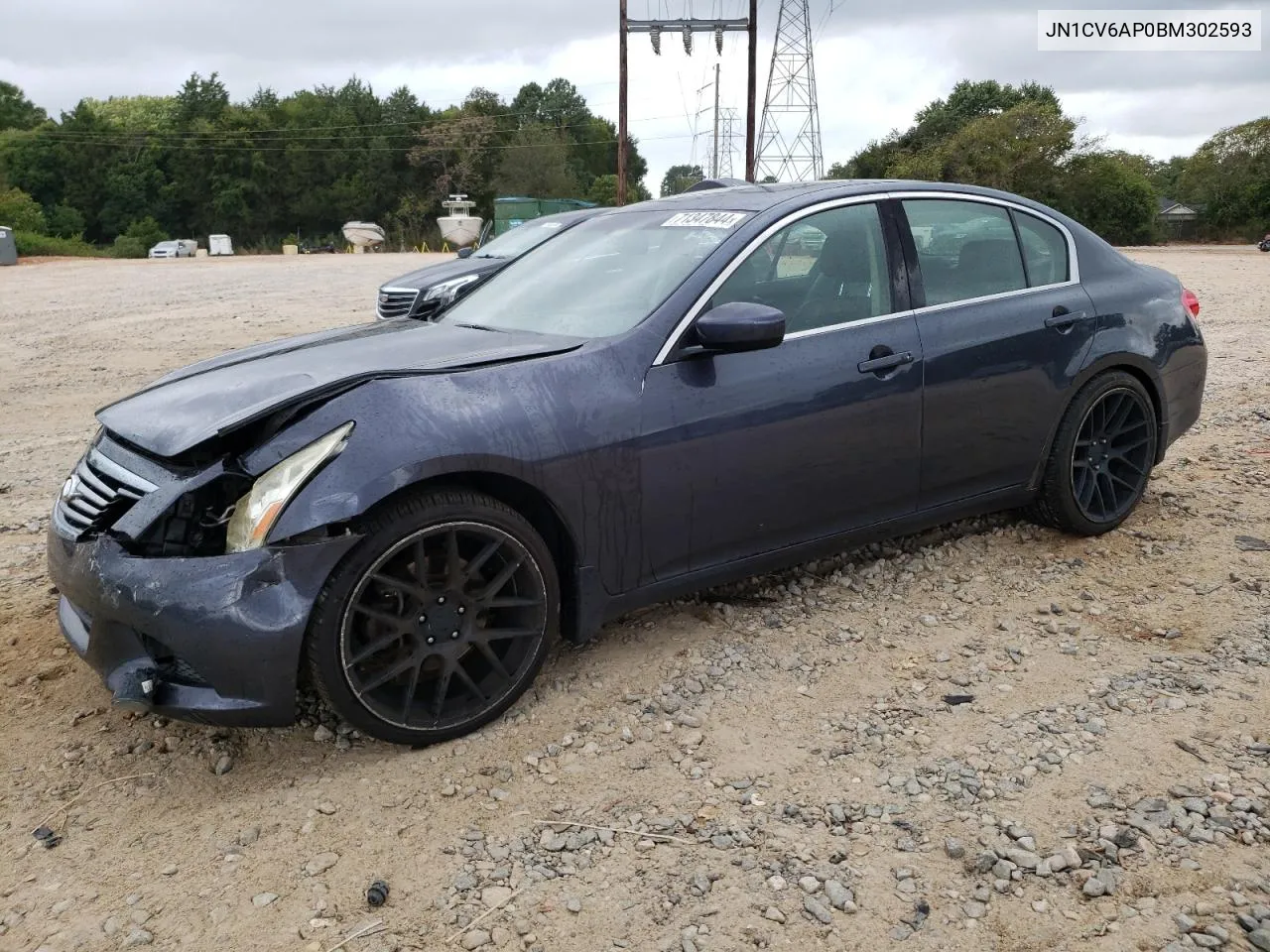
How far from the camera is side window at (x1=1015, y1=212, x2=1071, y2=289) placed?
470cm

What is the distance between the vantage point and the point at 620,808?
297 cm

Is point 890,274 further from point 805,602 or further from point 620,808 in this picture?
point 620,808

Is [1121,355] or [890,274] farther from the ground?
[890,274]

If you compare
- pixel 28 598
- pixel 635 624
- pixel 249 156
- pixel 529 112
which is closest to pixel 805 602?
pixel 635 624

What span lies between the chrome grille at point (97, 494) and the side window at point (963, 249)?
3006mm

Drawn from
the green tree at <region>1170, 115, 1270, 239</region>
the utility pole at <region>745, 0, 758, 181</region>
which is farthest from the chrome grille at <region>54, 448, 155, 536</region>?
the green tree at <region>1170, 115, 1270, 239</region>

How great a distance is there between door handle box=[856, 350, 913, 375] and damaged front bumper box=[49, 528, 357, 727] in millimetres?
2044

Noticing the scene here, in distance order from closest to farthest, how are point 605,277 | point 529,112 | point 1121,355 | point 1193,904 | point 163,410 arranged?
1. point 1193,904
2. point 163,410
3. point 605,277
4. point 1121,355
5. point 529,112

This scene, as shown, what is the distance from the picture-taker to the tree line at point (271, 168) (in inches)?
2913

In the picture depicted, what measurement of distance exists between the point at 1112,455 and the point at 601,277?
Answer: 2.62 metres

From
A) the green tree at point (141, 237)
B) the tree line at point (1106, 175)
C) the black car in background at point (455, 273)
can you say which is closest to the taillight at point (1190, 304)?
the black car in background at point (455, 273)

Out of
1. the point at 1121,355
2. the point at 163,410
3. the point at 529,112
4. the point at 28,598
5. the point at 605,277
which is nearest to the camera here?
the point at 163,410

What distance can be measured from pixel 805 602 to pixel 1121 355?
1.92 meters

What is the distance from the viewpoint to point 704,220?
415 centimetres
